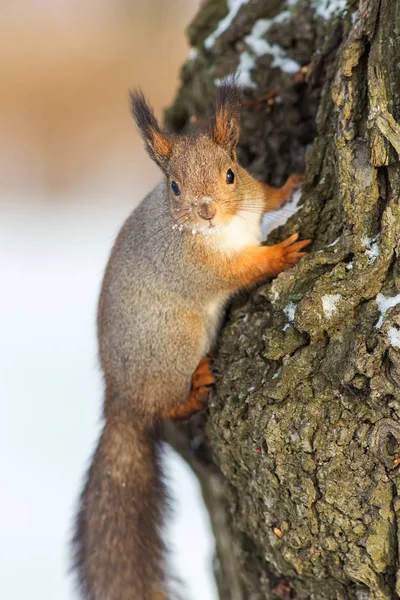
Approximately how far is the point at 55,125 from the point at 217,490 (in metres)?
4.17

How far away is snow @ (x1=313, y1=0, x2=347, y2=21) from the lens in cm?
192

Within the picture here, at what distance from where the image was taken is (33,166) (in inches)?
217

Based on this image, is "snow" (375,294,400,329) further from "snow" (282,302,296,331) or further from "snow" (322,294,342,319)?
"snow" (282,302,296,331)

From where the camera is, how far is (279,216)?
1.94 meters

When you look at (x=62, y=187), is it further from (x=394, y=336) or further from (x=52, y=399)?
(x=394, y=336)

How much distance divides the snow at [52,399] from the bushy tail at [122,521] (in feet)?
0.26

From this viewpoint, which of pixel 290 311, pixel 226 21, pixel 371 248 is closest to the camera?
pixel 371 248

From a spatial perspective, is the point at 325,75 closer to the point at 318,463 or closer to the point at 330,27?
the point at 330,27

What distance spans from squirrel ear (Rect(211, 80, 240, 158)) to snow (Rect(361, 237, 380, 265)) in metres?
0.57

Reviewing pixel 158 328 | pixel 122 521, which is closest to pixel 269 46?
pixel 158 328

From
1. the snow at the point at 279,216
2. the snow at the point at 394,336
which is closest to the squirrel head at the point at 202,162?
the snow at the point at 279,216

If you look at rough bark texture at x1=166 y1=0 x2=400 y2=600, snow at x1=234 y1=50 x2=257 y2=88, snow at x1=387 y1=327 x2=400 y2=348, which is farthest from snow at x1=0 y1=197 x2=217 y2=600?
snow at x1=234 y1=50 x2=257 y2=88

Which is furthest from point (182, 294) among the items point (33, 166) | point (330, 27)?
point (33, 166)

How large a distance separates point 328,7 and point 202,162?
66cm
